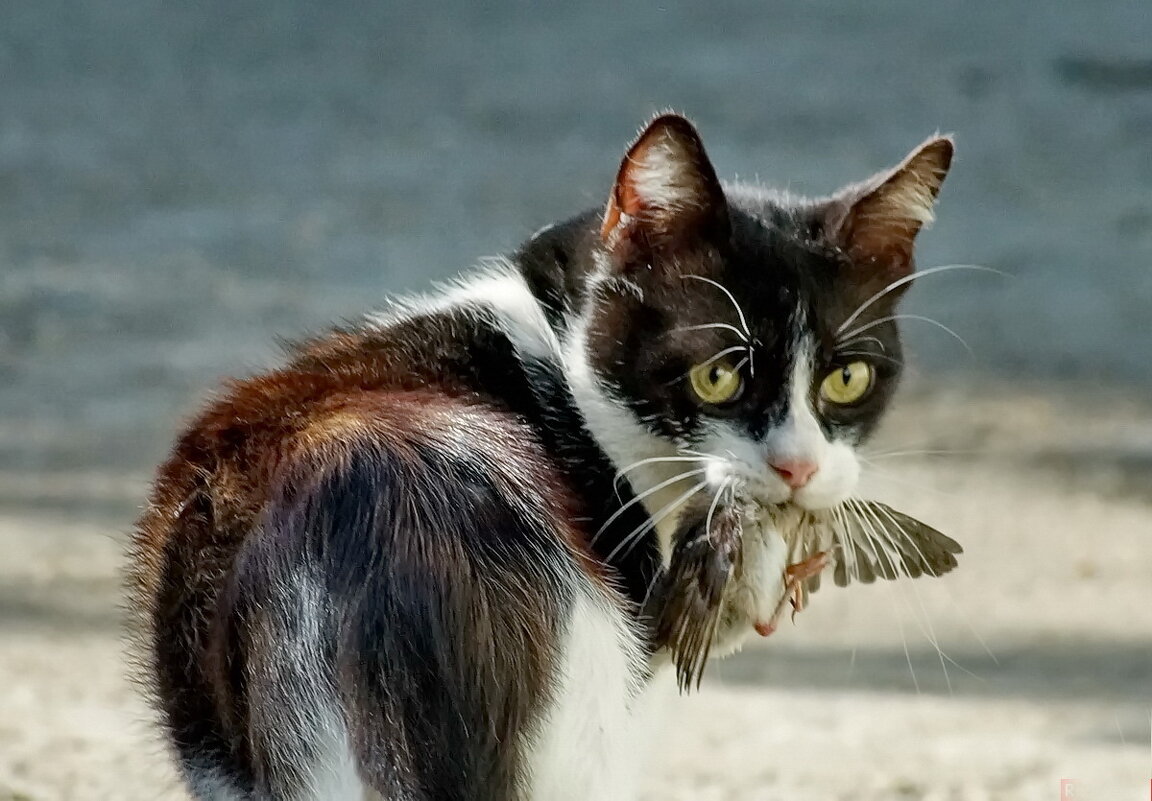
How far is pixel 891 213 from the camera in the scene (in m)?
1.10

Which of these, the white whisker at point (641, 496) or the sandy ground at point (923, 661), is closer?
the white whisker at point (641, 496)

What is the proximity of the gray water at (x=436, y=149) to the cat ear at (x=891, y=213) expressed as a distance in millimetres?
1045

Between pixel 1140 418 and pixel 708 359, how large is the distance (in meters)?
1.31

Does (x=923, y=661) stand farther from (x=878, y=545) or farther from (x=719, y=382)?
(x=719, y=382)

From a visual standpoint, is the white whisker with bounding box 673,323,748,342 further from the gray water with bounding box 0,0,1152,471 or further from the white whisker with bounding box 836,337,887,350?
the gray water with bounding box 0,0,1152,471

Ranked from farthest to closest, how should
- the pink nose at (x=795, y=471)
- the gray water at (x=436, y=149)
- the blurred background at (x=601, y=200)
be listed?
the gray water at (x=436, y=149) → the blurred background at (x=601, y=200) → the pink nose at (x=795, y=471)

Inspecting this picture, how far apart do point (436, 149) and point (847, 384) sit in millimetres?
1960

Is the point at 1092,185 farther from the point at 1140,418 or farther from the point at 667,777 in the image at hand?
the point at 667,777

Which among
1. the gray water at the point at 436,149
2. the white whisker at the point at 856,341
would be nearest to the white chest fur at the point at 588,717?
the white whisker at the point at 856,341

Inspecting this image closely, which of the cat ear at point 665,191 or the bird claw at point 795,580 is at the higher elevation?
the cat ear at point 665,191

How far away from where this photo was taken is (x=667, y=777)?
4.74ft

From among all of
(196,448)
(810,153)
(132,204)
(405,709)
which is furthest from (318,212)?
(405,709)

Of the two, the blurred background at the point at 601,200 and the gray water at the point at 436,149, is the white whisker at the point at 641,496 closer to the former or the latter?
the blurred background at the point at 601,200

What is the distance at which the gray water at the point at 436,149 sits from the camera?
2391mm
